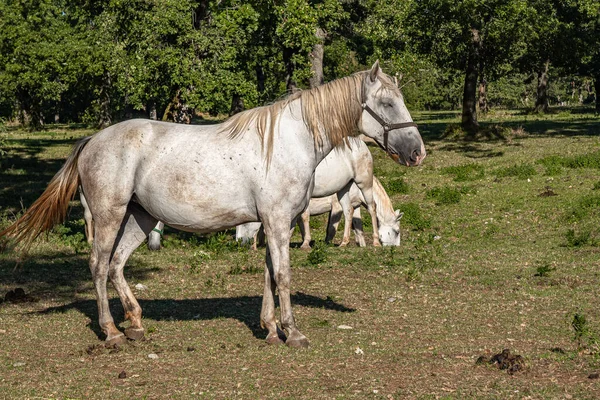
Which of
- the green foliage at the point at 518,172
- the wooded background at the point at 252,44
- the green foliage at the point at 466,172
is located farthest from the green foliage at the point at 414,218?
the green foliage at the point at 518,172

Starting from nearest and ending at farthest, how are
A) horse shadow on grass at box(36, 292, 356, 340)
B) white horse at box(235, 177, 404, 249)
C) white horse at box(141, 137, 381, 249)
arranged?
horse shadow on grass at box(36, 292, 356, 340) → white horse at box(141, 137, 381, 249) → white horse at box(235, 177, 404, 249)

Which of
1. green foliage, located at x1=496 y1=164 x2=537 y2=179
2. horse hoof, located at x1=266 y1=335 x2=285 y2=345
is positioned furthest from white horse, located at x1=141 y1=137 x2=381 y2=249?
horse hoof, located at x1=266 y1=335 x2=285 y2=345

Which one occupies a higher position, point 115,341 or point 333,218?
point 115,341

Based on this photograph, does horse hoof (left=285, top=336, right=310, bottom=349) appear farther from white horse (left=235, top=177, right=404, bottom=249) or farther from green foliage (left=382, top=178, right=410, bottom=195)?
green foliage (left=382, top=178, right=410, bottom=195)

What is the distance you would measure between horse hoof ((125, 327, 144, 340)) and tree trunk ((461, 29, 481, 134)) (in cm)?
2985

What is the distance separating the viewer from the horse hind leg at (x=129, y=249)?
1010cm

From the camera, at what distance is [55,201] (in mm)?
10320

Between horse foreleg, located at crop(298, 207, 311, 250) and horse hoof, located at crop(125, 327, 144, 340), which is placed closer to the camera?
horse hoof, located at crop(125, 327, 144, 340)

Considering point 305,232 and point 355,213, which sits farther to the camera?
point 355,213

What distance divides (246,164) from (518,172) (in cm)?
1666

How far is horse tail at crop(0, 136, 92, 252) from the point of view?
10242 millimetres

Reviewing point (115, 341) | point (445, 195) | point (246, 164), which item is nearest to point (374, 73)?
point (246, 164)

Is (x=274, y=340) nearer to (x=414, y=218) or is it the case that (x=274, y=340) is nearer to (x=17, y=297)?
(x=17, y=297)

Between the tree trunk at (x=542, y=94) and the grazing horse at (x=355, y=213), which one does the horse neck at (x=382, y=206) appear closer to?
the grazing horse at (x=355, y=213)
